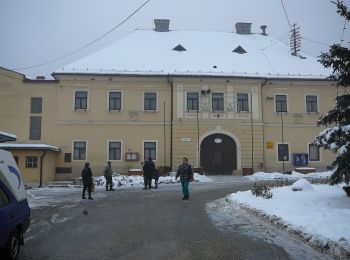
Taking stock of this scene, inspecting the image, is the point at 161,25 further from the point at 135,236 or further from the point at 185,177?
the point at 135,236

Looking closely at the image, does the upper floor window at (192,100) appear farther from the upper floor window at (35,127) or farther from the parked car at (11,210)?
the parked car at (11,210)

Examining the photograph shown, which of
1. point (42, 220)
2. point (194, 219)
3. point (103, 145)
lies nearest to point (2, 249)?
point (42, 220)

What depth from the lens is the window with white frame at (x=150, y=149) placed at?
34.5 metres

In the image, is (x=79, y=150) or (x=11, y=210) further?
(x=79, y=150)

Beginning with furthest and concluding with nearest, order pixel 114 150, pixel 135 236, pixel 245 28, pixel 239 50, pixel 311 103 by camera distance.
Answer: pixel 245 28
pixel 239 50
pixel 311 103
pixel 114 150
pixel 135 236

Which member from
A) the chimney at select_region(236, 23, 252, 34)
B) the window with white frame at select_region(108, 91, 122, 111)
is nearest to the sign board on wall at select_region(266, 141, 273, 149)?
the window with white frame at select_region(108, 91, 122, 111)

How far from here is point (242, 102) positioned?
3538 cm

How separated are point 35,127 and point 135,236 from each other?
27.4m

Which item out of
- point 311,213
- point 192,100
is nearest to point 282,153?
point 192,100

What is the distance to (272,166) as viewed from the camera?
3531 cm

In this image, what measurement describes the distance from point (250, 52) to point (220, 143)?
392 inches

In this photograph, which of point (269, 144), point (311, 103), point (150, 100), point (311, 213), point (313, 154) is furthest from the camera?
point (311, 103)

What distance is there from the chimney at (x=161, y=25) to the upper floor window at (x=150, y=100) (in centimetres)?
1041

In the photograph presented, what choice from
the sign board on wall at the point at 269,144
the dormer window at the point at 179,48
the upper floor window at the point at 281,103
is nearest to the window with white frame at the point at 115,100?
the dormer window at the point at 179,48
